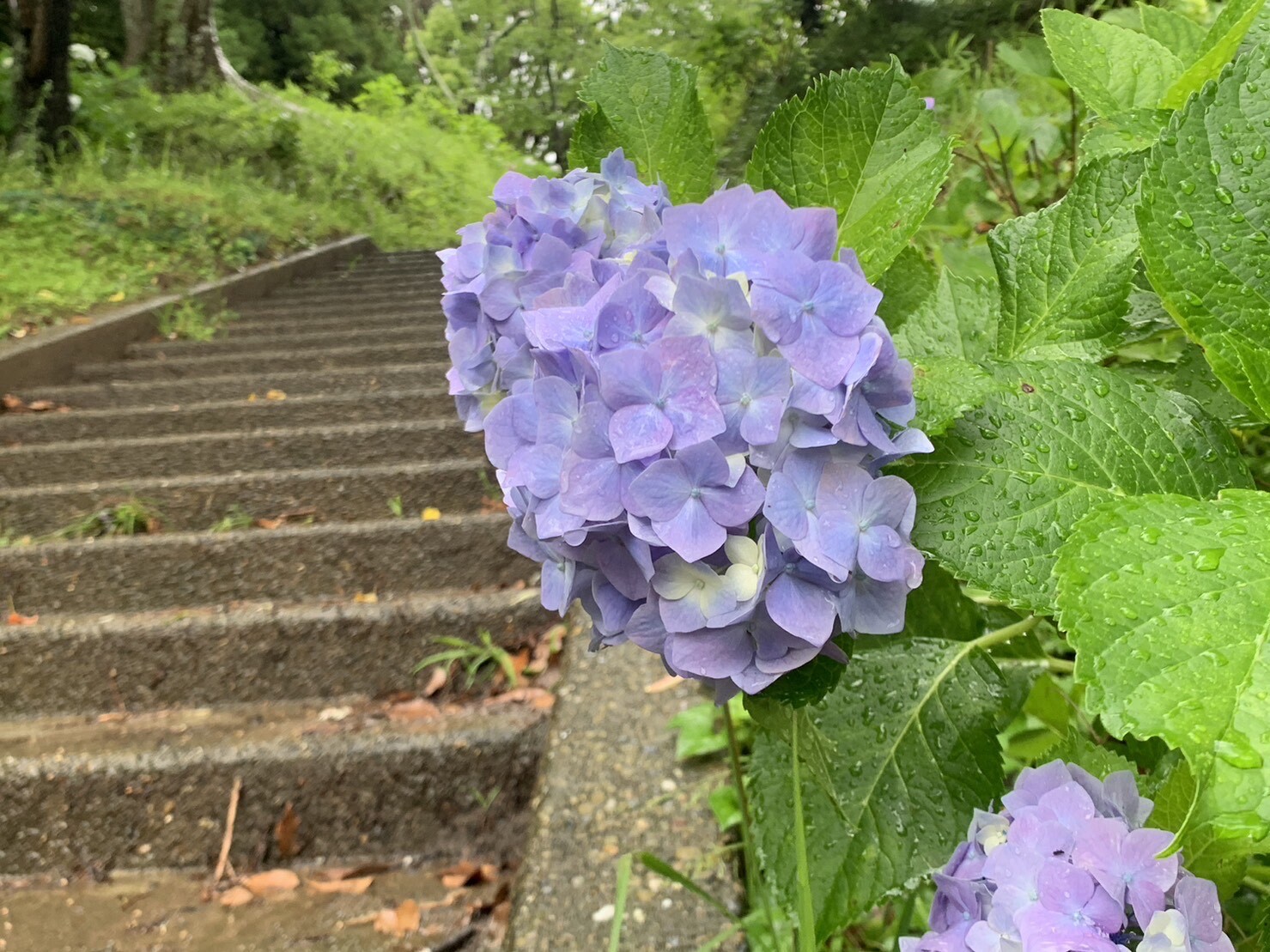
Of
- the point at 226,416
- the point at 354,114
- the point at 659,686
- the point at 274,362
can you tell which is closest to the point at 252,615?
the point at 659,686

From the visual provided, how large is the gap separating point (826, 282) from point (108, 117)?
8760 millimetres

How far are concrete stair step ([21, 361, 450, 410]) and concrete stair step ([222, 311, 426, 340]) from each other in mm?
→ 787

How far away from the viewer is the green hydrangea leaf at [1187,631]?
0.80 feet

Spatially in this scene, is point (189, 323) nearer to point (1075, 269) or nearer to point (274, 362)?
point (274, 362)

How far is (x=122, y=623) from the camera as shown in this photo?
6.56ft

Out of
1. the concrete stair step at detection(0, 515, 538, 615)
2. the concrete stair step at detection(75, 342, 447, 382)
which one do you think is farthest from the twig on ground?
the concrete stair step at detection(75, 342, 447, 382)

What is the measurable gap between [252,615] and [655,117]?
1.83m

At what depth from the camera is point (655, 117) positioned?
1.58ft

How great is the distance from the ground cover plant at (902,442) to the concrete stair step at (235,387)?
3085 mm

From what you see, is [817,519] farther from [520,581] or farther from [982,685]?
[520,581]

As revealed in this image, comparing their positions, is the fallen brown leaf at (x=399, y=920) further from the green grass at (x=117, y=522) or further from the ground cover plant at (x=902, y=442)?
the green grass at (x=117, y=522)

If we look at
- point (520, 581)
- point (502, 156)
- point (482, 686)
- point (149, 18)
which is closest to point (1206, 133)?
point (482, 686)

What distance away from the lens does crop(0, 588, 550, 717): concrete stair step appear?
6.37 ft

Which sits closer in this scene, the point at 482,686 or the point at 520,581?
the point at 482,686
